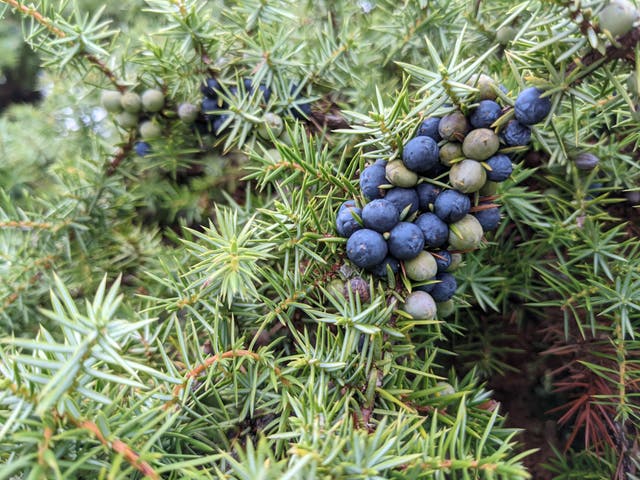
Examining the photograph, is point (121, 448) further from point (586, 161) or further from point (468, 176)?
point (586, 161)

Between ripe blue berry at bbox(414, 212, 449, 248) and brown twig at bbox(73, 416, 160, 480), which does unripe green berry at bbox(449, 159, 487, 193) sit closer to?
ripe blue berry at bbox(414, 212, 449, 248)

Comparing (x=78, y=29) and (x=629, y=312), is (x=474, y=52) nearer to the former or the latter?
(x=629, y=312)

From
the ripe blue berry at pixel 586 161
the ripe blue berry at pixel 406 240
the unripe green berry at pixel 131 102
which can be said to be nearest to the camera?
the ripe blue berry at pixel 406 240

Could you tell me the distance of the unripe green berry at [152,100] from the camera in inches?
26.6

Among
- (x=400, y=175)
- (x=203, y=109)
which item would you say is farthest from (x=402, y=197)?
(x=203, y=109)

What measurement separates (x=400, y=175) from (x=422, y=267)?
0.09 m

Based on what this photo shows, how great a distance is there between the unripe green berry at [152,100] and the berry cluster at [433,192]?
358mm

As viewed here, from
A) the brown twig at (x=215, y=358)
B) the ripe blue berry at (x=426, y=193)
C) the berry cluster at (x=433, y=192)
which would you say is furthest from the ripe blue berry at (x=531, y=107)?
the brown twig at (x=215, y=358)

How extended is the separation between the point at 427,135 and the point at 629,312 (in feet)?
1.13

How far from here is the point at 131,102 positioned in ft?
2.24

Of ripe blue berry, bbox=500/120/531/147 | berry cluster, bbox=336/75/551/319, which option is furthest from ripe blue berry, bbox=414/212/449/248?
ripe blue berry, bbox=500/120/531/147

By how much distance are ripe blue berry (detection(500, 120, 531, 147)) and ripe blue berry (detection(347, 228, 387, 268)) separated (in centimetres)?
16

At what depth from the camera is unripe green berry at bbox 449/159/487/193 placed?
0.45m

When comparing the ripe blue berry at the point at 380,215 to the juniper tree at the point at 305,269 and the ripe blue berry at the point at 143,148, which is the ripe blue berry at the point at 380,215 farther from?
the ripe blue berry at the point at 143,148
